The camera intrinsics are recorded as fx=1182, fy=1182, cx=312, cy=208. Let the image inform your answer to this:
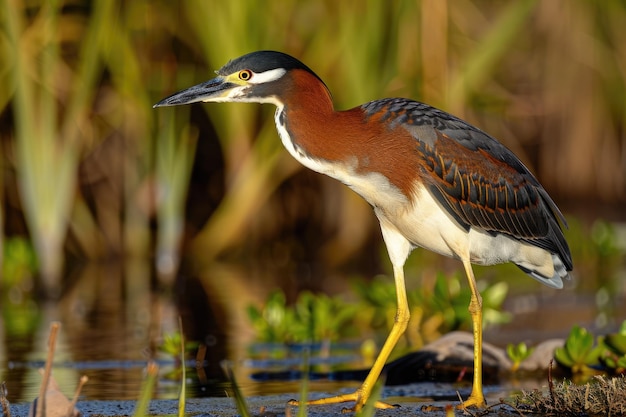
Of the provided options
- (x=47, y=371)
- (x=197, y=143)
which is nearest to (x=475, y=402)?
(x=47, y=371)

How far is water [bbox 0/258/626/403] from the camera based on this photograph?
646 centimetres

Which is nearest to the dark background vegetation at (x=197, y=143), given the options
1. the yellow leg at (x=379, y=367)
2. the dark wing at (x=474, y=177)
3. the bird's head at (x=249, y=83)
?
the yellow leg at (x=379, y=367)

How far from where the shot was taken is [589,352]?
20.6 feet

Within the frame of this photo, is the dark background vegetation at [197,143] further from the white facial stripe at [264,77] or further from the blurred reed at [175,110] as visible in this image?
the white facial stripe at [264,77]

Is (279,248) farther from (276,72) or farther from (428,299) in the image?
(276,72)

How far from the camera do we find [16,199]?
12.3 metres

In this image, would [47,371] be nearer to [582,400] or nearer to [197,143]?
[582,400]

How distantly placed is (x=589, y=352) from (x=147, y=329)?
3.51 m

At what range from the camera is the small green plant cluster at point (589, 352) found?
20.1ft

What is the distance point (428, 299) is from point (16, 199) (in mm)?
5798

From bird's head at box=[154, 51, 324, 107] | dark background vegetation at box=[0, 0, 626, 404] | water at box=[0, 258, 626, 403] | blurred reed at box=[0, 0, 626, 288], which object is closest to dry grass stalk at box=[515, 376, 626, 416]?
water at box=[0, 258, 626, 403]

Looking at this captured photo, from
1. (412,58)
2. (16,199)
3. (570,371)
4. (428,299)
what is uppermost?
(412,58)

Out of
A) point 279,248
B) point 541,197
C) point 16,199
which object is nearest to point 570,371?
point 541,197

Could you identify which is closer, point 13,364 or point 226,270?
A: point 13,364
